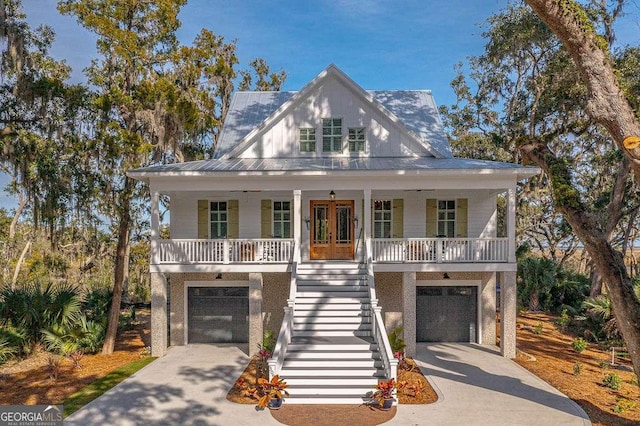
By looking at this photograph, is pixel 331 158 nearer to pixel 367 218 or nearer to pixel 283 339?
pixel 367 218

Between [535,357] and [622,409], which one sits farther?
[535,357]

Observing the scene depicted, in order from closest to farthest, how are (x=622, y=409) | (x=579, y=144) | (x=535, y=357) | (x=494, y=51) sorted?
1. (x=622, y=409)
2. (x=535, y=357)
3. (x=494, y=51)
4. (x=579, y=144)

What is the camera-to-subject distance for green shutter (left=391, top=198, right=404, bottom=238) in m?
14.6

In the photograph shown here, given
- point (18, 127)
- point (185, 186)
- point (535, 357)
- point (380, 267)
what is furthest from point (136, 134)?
point (535, 357)

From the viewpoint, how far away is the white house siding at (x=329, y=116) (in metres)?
15.1

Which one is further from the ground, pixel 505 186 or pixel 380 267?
pixel 505 186

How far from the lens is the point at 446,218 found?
1459 centimetres

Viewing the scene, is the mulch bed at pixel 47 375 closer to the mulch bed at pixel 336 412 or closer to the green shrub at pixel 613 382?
the mulch bed at pixel 336 412

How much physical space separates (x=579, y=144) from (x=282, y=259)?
19.7 m

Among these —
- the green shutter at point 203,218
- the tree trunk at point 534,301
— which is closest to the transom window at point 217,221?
the green shutter at point 203,218

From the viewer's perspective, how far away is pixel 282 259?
43.0 ft

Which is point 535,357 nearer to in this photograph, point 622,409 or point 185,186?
point 622,409

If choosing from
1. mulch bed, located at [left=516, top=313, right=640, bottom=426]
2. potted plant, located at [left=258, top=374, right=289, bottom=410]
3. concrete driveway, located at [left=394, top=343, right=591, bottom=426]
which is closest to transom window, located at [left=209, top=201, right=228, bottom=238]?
potted plant, located at [left=258, top=374, right=289, bottom=410]

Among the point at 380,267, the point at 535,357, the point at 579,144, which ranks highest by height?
the point at 579,144
